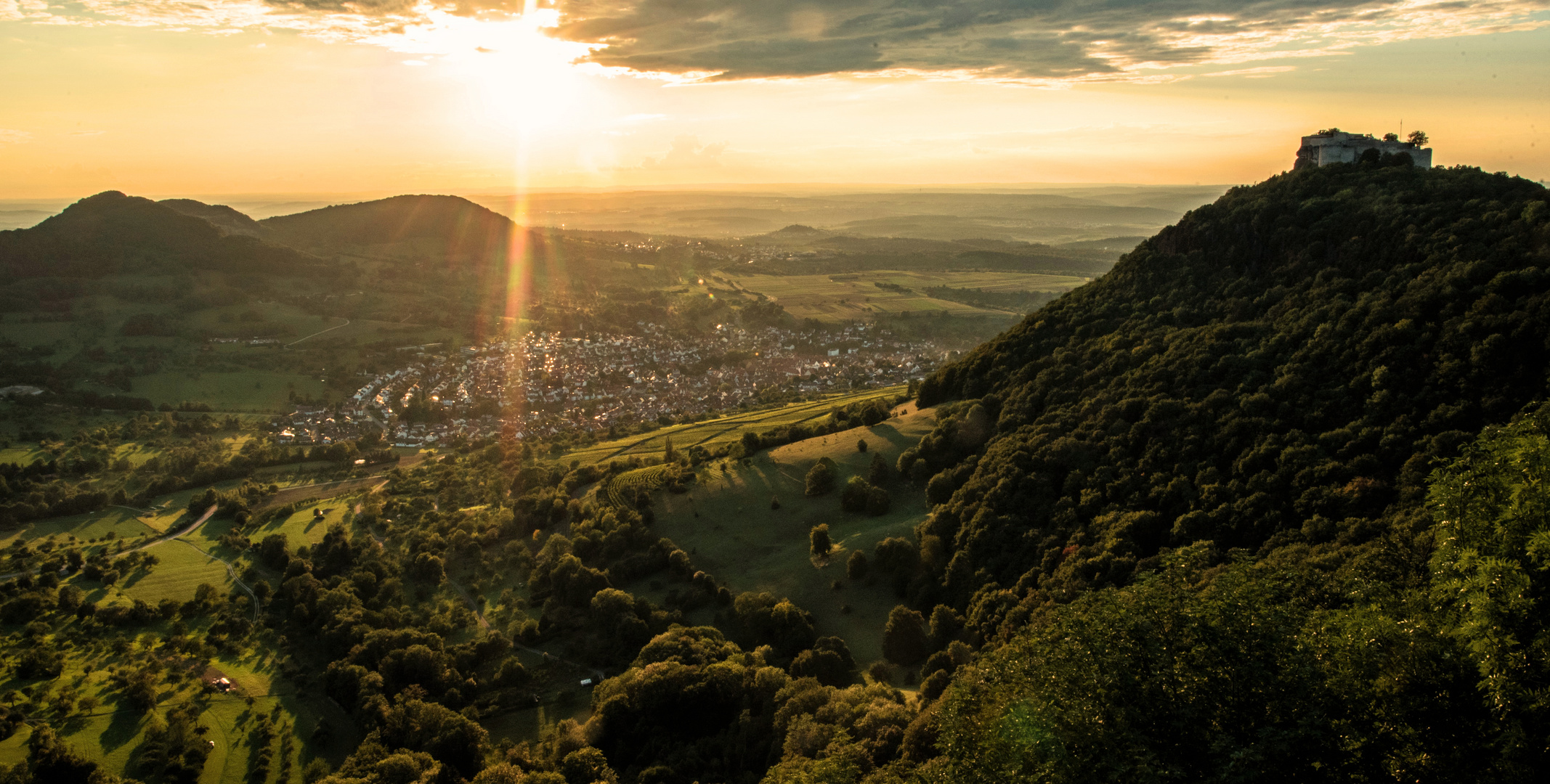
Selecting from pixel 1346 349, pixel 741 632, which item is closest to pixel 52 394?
pixel 741 632

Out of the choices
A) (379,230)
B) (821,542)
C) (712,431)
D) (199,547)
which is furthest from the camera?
(379,230)

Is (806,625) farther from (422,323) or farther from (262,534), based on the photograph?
(422,323)

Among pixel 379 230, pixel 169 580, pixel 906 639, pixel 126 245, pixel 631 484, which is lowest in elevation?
pixel 169 580

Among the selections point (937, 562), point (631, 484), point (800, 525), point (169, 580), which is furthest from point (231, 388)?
point (937, 562)

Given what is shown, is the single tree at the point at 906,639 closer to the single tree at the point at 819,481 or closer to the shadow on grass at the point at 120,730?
the single tree at the point at 819,481

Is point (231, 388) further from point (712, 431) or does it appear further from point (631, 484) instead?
point (631, 484)

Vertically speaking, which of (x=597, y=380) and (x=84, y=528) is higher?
(x=597, y=380)

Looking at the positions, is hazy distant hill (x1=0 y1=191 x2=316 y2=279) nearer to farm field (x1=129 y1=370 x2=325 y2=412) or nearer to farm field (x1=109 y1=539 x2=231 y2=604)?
farm field (x1=129 y1=370 x2=325 y2=412)
